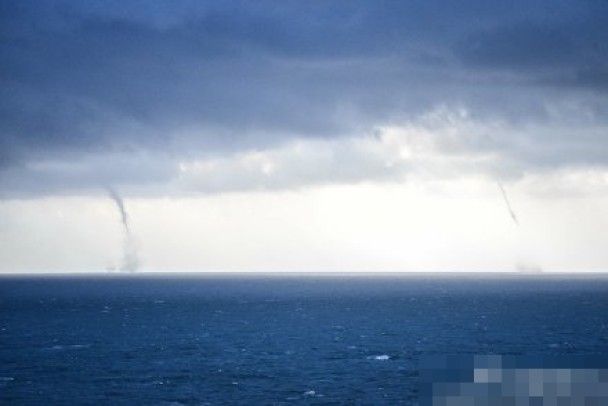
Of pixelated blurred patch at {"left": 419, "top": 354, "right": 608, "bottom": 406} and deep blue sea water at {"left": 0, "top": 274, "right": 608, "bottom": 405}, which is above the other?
pixelated blurred patch at {"left": 419, "top": 354, "right": 608, "bottom": 406}

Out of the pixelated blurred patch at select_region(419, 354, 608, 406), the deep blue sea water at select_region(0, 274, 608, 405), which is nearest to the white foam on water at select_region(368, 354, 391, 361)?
the deep blue sea water at select_region(0, 274, 608, 405)

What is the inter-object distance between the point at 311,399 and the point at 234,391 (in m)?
9.86

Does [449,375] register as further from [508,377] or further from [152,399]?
[152,399]

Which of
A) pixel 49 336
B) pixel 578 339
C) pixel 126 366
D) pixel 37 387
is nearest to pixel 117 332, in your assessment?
pixel 49 336

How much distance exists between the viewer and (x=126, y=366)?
10225 cm

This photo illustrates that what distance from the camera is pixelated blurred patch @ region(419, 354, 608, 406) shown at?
3828cm

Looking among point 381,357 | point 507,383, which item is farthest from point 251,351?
point 507,383

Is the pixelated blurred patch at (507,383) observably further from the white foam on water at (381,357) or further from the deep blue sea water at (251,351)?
the white foam on water at (381,357)

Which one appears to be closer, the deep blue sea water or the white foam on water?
the deep blue sea water

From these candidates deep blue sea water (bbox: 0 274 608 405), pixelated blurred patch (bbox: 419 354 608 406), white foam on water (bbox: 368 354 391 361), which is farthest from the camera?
white foam on water (bbox: 368 354 391 361)

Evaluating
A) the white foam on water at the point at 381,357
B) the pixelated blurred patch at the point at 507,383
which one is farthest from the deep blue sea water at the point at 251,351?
the pixelated blurred patch at the point at 507,383

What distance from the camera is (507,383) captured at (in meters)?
39.2

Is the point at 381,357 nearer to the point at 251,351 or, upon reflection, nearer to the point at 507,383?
the point at 251,351

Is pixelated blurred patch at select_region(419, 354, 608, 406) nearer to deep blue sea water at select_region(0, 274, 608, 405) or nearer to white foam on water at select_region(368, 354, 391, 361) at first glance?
deep blue sea water at select_region(0, 274, 608, 405)
